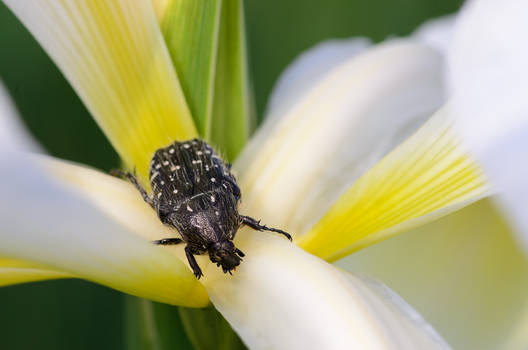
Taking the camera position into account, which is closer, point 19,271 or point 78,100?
point 19,271

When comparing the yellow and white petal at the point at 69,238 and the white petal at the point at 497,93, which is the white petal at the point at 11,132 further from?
the white petal at the point at 497,93

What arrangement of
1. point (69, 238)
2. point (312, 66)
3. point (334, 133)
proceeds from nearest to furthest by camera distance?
point (69, 238) → point (334, 133) → point (312, 66)

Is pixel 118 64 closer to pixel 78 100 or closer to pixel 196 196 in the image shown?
pixel 196 196

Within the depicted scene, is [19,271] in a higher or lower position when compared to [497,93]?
lower

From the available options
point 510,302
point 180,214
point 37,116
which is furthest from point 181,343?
point 37,116

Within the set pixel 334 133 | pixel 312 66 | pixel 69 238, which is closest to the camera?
pixel 69 238

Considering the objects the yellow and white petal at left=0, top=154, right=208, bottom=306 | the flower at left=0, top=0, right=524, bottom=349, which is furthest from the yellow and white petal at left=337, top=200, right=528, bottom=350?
the yellow and white petal at left=0, top=154, right=208, bottom=306

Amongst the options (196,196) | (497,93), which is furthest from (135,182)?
(497,93)
